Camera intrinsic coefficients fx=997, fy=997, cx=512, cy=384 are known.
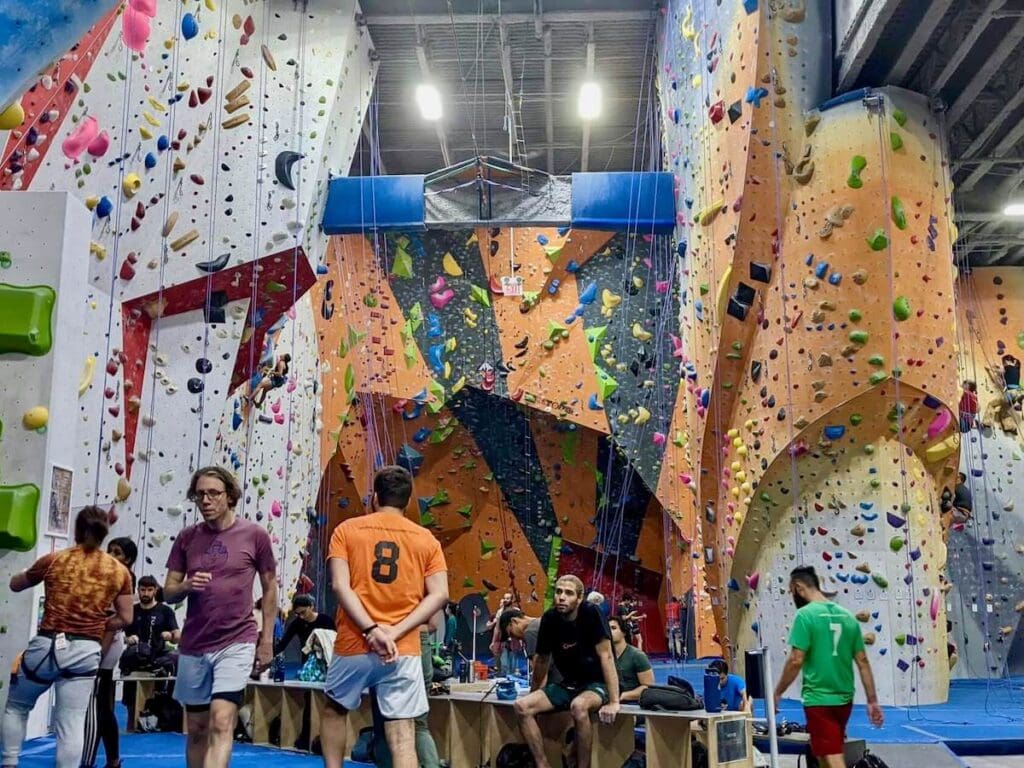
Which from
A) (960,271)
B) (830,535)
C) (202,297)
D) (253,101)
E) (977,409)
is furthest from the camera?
(960,271)

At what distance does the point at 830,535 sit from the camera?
310 inches

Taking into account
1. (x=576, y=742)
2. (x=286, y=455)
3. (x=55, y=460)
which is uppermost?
(x=286, y=455)

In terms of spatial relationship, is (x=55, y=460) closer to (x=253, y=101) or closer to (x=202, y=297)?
(x=202, y=297)

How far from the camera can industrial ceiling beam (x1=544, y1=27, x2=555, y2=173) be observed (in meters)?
12.5

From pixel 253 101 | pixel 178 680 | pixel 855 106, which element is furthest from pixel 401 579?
pixel 253 101

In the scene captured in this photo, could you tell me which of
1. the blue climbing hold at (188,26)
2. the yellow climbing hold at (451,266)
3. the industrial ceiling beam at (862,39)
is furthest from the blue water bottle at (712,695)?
the yellow climbing hold at (451,266)

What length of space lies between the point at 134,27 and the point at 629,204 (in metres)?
6.91

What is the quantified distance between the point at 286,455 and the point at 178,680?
7377mm

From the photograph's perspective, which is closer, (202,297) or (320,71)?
(202,297)

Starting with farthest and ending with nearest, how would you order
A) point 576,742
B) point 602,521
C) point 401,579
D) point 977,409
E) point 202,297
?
1. point 602,521
2. point 977,409
3. point 202,297
4. point 576,742
5. point 401,579

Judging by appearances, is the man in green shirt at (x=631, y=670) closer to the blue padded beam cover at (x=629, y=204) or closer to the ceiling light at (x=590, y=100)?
the blue padded beam cover at (x=629, y=204)

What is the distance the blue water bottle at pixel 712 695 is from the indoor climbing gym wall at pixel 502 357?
7.54 m

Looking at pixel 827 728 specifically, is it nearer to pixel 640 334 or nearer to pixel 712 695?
pixel 712 695

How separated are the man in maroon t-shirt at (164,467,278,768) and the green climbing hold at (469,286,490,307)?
9921mm
